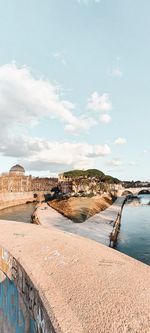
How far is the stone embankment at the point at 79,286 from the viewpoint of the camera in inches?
166

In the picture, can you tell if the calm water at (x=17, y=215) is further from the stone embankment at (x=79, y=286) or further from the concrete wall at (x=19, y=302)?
the stone embankment at (x=79, y=286)

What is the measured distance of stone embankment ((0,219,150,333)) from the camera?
4.23 m

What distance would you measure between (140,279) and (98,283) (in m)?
1.16

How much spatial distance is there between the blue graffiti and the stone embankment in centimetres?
39

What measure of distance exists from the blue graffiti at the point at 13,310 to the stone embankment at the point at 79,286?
392 mm

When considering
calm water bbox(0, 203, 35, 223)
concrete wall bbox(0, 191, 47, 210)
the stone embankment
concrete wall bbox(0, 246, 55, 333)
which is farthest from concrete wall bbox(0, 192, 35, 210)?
the stone embankment

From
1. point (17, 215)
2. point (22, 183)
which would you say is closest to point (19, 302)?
point (17, 215)

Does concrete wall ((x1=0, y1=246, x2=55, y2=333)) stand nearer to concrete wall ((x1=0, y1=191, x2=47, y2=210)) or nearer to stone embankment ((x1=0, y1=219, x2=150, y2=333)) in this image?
stone embankment ((x1=0, y1=219, x2=150, y2=333))

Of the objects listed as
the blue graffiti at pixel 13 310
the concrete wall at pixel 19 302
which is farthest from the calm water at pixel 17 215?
the concrete wall at pixel 19 302

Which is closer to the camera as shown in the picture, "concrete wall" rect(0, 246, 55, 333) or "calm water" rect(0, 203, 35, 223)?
"concrete wall" rect(0, 246, 55, 333)

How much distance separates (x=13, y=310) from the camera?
23.6 ft

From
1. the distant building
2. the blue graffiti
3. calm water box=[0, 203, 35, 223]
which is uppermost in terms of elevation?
the distant building

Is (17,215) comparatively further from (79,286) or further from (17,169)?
(17,169)

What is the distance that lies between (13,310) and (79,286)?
2.86m
